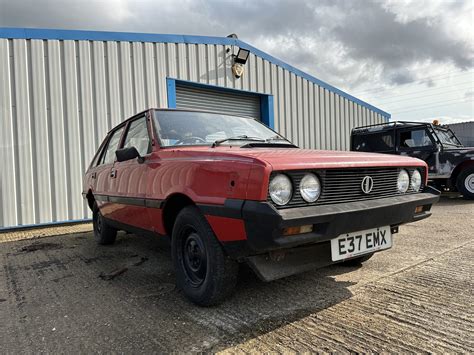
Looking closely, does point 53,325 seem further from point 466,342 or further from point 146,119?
point 466,342

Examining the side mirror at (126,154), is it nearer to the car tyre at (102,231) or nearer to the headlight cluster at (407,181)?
the car tyre at (102,231)

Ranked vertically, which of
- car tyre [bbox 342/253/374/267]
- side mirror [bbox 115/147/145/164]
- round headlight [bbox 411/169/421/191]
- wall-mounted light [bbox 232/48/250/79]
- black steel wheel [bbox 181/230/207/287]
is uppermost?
wall-mounted light [bbox 232/48/250/79]

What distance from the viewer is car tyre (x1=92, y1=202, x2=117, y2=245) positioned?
4398 mm

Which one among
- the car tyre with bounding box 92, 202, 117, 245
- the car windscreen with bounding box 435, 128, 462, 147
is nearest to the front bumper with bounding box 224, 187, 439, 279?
the car tyre with bounding box 92, 202, 117, 245

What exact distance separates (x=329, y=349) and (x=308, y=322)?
315 mm

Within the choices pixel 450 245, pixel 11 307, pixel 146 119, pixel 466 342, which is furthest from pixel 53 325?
pixel 450 245

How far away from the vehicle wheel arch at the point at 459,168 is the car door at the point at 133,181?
7640 mm

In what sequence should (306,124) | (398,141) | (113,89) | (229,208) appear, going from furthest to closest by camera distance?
1. (306,124)
2. (398,141)
3. (113,89)
4. (229,208)

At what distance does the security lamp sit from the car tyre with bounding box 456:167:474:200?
5834 mm

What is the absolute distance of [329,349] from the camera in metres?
1.81

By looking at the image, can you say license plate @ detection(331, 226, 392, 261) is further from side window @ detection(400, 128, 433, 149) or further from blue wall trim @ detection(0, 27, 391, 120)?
side window @ detection(400, 128, 433, 149)

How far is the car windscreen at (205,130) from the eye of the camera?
9.68 feet

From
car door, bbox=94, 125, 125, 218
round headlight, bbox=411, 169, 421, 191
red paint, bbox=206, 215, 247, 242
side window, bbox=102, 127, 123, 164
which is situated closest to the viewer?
red paint, bbox=206, 215, 247, 242

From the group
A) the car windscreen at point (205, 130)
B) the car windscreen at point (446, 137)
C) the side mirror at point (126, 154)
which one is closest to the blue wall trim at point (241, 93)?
the car windscreen at point (446, 137)
